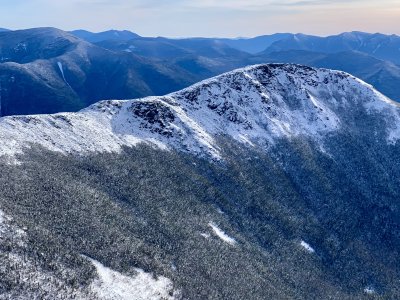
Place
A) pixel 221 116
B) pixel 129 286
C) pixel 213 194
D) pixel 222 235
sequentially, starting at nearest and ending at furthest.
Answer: pixel 129 286 → pixel 222 235 → pixel 213 194 → pixel 221 116

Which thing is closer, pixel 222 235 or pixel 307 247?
pixel 222 235

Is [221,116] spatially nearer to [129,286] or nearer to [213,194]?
[213,194]

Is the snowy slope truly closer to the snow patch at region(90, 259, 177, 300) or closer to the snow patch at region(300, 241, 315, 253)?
the snow patch at region(300, 241, 315, 253)

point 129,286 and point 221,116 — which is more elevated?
point 221,116

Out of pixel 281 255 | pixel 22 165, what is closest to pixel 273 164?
pixel 281 255

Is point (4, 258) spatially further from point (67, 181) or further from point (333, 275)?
point (333, 275)

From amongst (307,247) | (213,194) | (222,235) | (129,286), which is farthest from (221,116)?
(129,286)

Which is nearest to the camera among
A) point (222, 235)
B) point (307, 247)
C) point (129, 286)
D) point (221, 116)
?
point (129, 286)

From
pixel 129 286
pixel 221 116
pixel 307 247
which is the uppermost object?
pixel 221 116
